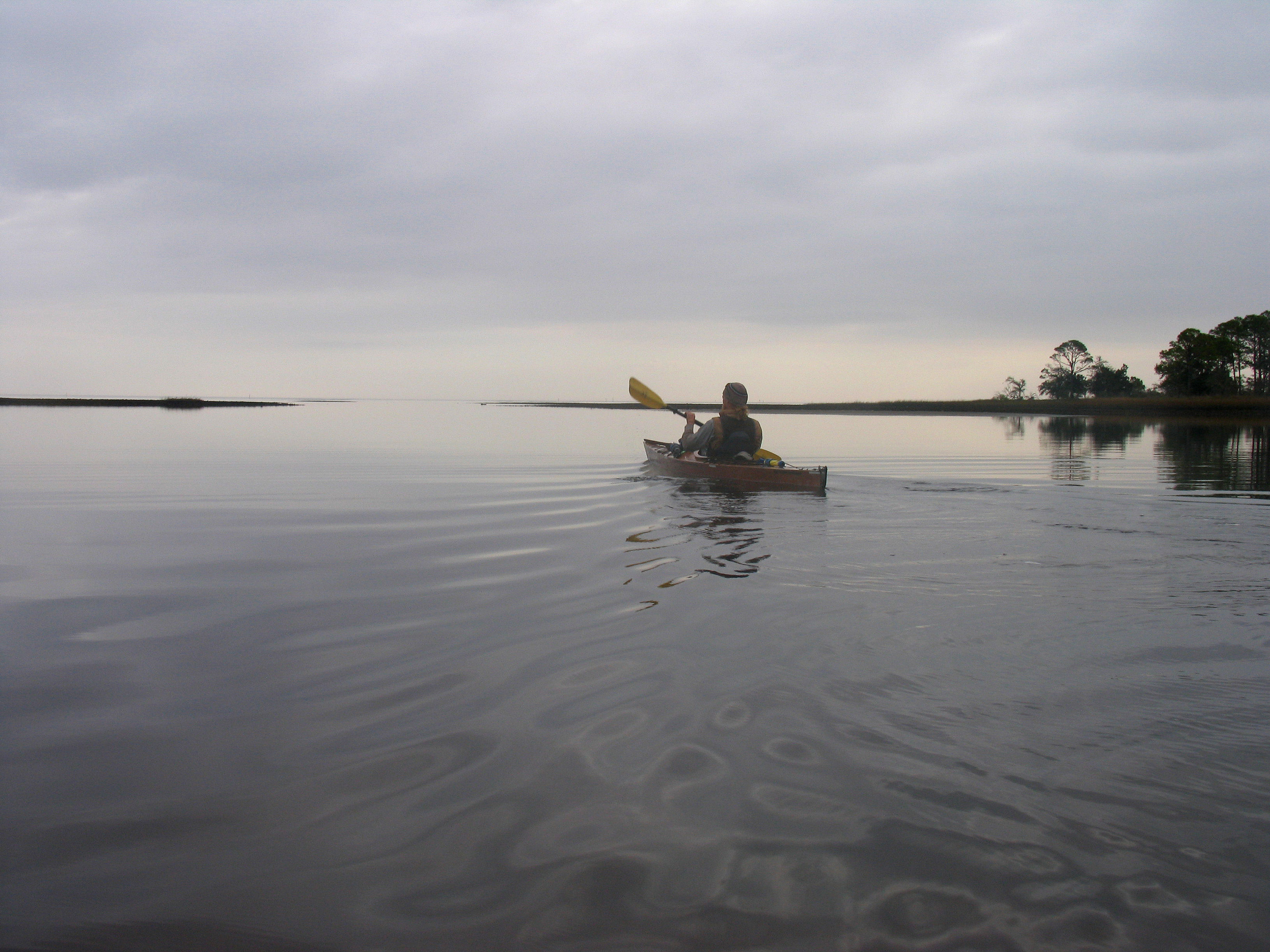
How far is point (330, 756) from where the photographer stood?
3646 mm

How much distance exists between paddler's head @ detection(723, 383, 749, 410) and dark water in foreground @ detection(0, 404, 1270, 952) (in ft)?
19.1

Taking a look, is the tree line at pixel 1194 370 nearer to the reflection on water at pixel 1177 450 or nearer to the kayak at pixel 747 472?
the reflection on water at pixel 1177 450

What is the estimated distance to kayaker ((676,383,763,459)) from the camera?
14.9m

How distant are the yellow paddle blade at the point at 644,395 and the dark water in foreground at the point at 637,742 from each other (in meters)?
10.5

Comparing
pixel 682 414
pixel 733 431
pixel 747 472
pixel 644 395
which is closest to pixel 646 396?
pixel 644 395

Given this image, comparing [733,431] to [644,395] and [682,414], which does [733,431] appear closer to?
[682,414]

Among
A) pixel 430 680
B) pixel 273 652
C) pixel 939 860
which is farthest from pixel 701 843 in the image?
pixel 273 652

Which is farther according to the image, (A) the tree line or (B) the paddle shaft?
(A) the tree line

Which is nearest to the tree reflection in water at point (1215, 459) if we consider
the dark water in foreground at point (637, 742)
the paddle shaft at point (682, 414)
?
the dark water in foreground at point (637, 742)

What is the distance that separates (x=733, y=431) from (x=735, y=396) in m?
0.72

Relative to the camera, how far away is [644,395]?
782 inches

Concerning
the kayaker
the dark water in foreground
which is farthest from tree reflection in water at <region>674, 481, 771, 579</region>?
the kayaker

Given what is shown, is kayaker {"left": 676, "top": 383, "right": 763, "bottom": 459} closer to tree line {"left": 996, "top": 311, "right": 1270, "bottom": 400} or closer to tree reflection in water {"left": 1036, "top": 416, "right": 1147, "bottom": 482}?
tree reflection in water {"left": 1036, "top": 416, "right": 1147, "bottom": 482}

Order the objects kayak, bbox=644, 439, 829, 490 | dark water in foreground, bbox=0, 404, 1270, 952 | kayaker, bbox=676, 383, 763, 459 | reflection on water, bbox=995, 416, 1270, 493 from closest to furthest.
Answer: dark water in foreground, bbox=0, 404, 1270, 952 → kayak, bbox=644, 439, 829, 490 → kayaker, bbox=676, 383, 763, 459 → reflection on water, bbox=995, 416, 1270, 493
